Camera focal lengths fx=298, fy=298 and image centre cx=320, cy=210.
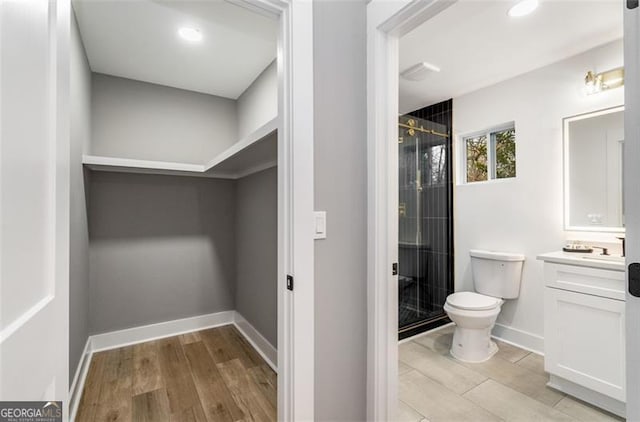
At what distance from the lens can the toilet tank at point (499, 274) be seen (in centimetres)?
253

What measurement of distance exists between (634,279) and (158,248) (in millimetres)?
2998

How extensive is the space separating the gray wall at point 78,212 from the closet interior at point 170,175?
13 millimetres

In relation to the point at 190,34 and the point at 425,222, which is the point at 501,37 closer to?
the point at 425,222

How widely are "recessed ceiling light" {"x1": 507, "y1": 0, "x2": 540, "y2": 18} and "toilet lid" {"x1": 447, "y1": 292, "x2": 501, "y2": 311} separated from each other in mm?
1959

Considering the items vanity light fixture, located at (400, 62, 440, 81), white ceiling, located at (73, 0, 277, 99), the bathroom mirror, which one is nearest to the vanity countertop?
the bathroom mirror

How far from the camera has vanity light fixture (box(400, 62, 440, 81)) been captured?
7.84ft

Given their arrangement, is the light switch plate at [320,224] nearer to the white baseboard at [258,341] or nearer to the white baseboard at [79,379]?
the white baseboard at [258,341]

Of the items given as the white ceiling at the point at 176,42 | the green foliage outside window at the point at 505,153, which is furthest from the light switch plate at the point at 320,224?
the green foliage outside window at the point at 505,153

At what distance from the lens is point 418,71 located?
8.08 feet

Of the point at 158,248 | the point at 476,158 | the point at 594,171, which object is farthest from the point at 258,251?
the point at 594,171

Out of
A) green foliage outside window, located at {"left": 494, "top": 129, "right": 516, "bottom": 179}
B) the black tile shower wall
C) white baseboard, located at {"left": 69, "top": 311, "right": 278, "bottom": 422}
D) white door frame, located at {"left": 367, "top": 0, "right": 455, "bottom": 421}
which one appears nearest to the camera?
white door frame, located at {"left": 367, "top": 0, "right": 455, "bottom": 421}

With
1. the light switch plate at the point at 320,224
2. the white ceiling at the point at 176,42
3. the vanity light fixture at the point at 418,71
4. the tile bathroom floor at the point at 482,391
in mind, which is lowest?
the tile bathroom floor at the point at 482,391

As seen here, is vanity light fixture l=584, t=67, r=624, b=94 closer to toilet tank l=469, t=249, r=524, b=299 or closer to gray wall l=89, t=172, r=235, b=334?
toilet tank l=469, t=249, r=524, b=299

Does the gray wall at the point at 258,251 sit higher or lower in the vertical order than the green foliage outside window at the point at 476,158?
lower
